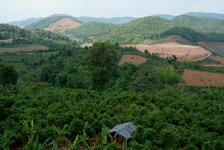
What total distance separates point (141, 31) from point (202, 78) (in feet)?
389

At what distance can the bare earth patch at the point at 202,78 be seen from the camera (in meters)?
40.5

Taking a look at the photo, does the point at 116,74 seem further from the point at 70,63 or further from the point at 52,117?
the point at 52,117

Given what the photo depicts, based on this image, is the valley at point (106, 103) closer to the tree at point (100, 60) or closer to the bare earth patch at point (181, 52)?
the tree at point (100, 60)

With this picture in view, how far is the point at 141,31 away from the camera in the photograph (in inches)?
6161

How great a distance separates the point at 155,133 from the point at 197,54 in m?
85.4

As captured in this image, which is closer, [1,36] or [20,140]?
[20,140]

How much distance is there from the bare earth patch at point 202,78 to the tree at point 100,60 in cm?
2028

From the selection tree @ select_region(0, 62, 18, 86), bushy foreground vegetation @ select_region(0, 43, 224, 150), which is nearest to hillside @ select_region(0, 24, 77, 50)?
tree @ select_region(0, 62, 18, 86)

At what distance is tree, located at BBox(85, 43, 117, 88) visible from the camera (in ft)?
92.0

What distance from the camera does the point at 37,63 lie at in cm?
6062

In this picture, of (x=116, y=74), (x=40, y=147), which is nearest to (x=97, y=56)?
(x=116, y=74)

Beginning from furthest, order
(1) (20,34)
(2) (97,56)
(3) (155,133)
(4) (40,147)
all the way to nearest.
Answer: (1) (20,34)
(2) (97,56)
(3) (155,133)
(4) (40,147)

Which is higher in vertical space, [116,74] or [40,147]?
[40,147]

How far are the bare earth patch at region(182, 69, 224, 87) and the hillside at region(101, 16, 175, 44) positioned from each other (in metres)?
89.2
